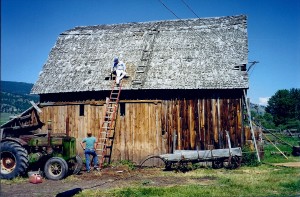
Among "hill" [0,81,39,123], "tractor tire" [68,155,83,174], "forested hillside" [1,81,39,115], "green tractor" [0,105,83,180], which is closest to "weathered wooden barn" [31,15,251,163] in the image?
"tractor tire" [68,155,83,174]

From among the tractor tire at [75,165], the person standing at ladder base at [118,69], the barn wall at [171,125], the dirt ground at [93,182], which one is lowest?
the dirt ground at [93,182]

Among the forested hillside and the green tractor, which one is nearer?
the green tractor

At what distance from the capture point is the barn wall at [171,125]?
14.6 m

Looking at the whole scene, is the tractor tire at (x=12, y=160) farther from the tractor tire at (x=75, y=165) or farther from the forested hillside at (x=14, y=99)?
the forested hillside at (x=14, y=99)

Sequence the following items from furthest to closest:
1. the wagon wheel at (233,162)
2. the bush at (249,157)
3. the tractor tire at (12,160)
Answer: the bush at (249,157) < the wagon wheel at (233,162) < the tractor tire at (12,160)

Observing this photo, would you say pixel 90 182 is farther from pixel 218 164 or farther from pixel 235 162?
pixel 235 162

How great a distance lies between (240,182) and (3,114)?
86.6 m

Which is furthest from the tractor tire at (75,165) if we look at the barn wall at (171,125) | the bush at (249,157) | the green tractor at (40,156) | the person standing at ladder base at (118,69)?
the bush at (249,157)

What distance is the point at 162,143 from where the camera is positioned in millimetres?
14859

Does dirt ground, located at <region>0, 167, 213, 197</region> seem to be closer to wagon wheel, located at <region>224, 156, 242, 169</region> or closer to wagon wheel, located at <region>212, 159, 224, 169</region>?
wagon wheel, located at <region>224, 156, 242, 169</region>

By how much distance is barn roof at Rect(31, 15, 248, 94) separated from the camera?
15047 mm

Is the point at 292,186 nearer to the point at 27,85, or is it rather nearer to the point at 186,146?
the point at 186,146

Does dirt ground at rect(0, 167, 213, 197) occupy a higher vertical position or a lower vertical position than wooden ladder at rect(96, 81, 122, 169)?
lower

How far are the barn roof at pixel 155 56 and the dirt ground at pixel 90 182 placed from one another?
184 inches
